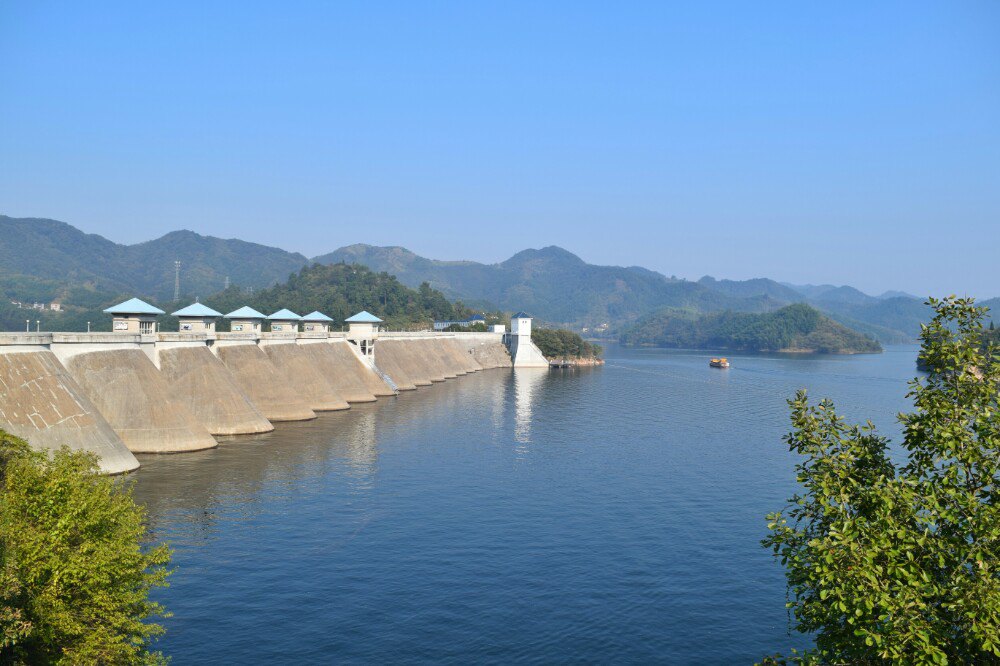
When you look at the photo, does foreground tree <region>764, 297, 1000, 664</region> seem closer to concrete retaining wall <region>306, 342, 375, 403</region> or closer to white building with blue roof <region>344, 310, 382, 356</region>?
concrete retaining wall <region>306, 342, 375, 403</region>

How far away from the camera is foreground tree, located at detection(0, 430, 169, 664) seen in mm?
20984

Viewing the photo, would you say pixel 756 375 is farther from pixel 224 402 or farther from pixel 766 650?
pixel 766 650

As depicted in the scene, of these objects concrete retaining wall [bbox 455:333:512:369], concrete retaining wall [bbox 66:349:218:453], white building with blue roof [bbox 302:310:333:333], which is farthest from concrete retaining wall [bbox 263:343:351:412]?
concrete retaining wall [bbox 455:333:512:369]

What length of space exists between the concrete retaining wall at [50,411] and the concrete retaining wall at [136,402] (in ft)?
15.9

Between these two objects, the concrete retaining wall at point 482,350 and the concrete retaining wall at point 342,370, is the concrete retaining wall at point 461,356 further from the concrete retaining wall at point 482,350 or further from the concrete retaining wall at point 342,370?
the concrete retaining wall at point 342,370

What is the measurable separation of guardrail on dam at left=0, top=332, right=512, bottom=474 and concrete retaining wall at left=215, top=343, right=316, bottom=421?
0.42 ft

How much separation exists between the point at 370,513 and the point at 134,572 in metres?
25.9

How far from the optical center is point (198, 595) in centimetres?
3538

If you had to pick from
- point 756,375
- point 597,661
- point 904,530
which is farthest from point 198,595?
point 756,375

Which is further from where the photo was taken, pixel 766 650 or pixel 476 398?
pixel 476 398

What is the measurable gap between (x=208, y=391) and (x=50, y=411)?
23.5 metres

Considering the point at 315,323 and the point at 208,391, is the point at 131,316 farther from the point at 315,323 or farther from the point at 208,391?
the point at 315,323

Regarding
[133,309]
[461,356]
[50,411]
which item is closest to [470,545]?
[50,411]

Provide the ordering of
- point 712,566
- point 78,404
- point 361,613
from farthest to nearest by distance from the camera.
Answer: point 78,404
point 712,566
point 361,613
